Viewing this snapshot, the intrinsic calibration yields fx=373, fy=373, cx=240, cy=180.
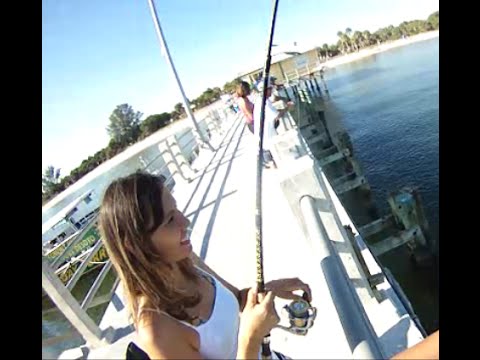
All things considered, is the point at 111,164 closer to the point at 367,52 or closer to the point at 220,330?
the point at 220,330

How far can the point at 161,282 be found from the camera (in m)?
1.32

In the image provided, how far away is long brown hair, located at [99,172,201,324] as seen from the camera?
1282mm

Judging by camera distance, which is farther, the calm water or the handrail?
the calm water

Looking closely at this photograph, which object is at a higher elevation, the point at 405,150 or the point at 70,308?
the point at 70,308

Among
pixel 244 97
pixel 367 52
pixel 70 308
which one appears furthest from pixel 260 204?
pixel 367 52

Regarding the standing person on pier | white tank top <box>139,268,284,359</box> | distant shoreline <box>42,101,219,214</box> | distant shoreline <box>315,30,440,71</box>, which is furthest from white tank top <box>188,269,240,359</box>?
distant shoreline <box>315,30,440,71</box>

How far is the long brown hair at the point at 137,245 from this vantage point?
1.28 m

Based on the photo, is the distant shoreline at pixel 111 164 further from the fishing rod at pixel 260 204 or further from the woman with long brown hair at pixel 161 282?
the woman with long brown hair at pixel 161 282

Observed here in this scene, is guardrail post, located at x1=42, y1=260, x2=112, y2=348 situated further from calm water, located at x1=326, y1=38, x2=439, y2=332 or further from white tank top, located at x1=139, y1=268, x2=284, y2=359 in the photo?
calm water, located at x1=326, y1=38, x2=439, y2=332

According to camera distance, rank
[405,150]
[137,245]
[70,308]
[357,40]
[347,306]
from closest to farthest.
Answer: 1. [347,306]
2. [137,245]
3. [70,308]
4. [405,150]
5. [357,40]

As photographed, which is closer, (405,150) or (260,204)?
(260,204)

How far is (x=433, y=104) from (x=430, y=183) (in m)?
12.3

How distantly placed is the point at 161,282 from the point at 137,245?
16cm

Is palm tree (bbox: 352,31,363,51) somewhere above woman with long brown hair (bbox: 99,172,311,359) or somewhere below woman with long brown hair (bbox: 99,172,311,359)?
below
